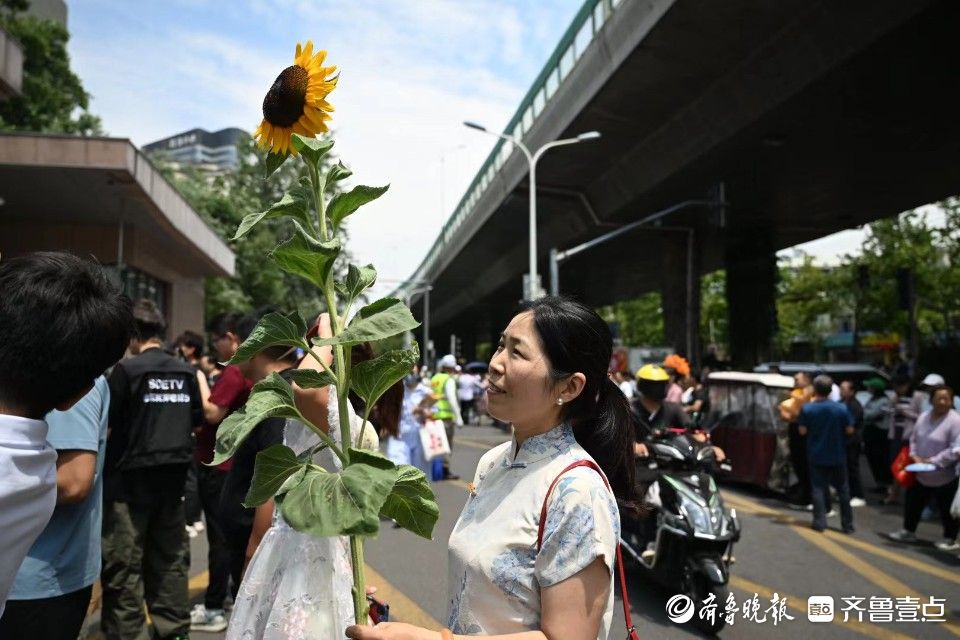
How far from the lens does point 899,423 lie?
39.3 feet

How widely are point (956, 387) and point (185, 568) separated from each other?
20.9 metres

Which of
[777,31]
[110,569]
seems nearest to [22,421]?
[110,569]

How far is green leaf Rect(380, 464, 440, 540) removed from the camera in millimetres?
1502

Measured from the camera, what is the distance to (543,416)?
Result: 192 cm

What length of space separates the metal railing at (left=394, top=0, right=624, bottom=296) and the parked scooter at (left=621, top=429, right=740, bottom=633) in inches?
367

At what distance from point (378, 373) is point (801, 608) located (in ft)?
18.0

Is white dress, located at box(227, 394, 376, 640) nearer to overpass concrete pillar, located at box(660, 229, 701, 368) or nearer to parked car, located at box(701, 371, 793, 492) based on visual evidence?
parked car, located at box(701, 371, 793, 492)

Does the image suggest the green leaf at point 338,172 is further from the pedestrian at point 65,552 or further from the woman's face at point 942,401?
the woman's face at point 942,401

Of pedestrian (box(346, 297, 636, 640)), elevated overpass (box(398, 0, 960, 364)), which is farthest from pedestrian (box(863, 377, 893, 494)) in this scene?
pedestrian (box(346, 297, 636, 640))

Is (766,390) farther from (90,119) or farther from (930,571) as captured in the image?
(90,119)

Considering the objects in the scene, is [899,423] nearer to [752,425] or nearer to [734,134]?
[752,425]

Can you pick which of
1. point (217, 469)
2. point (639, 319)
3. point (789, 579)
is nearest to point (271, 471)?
point (217, 469)

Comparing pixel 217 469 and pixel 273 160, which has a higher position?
pixel 273 160

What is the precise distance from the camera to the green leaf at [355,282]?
1.45m
